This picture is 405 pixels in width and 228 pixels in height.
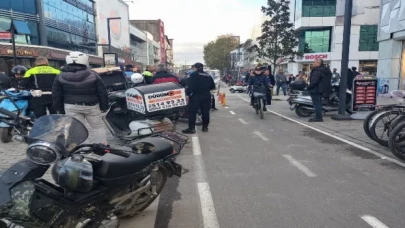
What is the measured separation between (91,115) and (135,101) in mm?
1198

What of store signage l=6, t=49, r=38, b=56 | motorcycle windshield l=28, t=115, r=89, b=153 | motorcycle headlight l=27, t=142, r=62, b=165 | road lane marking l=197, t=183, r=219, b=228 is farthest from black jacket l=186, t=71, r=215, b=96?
store signage l=6, t=49, r=38, b=56

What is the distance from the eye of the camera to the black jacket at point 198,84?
8.34 meters

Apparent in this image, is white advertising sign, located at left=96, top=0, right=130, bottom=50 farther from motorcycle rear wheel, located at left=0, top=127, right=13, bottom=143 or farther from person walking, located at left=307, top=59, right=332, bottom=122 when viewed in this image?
motorcycle rear wheel, located at left=0, top=127, right=13, bottom=143

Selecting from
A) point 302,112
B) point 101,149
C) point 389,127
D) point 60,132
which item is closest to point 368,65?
point 302,112

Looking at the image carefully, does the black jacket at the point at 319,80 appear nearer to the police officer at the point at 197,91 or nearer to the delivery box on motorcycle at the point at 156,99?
the police officer at the point at 197,91

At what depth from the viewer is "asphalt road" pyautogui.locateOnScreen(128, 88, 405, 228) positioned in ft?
12.0

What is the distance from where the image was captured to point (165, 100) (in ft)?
21.7

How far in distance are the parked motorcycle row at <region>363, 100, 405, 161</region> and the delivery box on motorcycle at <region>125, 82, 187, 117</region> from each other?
4008mm

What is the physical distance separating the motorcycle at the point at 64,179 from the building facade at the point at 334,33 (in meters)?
35.7

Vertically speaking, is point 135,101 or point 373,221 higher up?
point 135,101

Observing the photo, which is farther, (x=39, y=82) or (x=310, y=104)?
(x=310, y=104)

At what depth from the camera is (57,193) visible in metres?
2.46

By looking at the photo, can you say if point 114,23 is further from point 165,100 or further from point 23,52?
point 165,100

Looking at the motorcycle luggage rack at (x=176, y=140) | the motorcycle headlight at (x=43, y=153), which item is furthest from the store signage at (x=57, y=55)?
the motorcycle headlight at (x=43, y=153)
